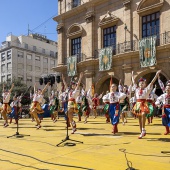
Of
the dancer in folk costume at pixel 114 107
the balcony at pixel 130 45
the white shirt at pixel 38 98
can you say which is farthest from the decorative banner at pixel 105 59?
the dancer in folk costume at pixel 114 107

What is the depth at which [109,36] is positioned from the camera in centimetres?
2492

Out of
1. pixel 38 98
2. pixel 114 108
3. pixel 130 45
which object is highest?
pixel 130 45

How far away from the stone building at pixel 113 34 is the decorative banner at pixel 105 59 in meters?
0.42

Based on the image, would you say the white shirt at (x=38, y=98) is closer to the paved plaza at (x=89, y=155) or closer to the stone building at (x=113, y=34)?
the paved plaza at (x=89, y=155)

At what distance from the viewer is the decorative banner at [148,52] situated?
67.7 feet

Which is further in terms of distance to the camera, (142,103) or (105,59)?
(105,59)

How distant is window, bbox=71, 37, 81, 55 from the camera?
27797 millimetres

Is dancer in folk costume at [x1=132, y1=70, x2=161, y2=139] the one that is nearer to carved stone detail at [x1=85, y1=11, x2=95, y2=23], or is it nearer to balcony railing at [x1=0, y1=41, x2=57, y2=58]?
carved stone detail at [x1=85, y1=11, x2=95, y2=23]

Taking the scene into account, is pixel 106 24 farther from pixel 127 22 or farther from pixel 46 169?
pixel 46 169

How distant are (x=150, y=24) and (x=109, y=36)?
14.9ft

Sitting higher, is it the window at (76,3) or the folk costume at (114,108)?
the window at (76,3)

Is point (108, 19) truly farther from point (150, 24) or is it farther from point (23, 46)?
point (23, 46)

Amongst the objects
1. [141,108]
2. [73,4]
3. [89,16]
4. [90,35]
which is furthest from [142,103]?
[73,4]

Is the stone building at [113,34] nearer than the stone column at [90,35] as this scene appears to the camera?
Yes
